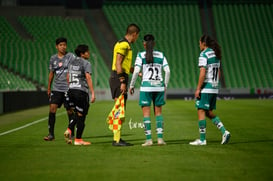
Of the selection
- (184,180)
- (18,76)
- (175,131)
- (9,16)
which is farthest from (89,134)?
(9,16)

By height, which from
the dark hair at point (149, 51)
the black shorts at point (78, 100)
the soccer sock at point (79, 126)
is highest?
the dark hair at point (149, 51)

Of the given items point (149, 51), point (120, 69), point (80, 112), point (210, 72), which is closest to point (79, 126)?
point (80, 112)

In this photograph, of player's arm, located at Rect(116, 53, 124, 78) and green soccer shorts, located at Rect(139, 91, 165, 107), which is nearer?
player's arm, located at Rect(116, 53, 124, 78)

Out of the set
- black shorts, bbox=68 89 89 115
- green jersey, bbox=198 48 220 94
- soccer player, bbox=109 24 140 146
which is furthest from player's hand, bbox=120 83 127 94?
green jersey, bbox=198 48 220 94

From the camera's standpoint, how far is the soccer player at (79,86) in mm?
10328

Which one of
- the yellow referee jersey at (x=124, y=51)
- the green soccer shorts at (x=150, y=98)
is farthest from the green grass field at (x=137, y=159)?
the yellow referee jersey at (x=124, y=51)

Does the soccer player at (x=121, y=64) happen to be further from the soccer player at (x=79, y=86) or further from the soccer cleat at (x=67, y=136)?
the soccer cleat at (x=67, y=136)

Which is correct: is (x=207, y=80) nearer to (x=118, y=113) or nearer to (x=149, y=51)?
(x=149, y=51)

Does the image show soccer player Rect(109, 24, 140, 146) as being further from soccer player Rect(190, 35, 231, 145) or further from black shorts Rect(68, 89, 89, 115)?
soccer player Rect(190, 35, 231, 145)

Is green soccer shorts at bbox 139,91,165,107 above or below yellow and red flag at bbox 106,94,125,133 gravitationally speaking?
above

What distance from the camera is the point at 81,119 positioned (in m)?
10.4

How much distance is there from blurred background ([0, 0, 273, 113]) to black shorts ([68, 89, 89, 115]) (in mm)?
33660

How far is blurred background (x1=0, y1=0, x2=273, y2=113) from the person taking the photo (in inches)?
1876

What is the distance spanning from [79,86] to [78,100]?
0.95 feet
